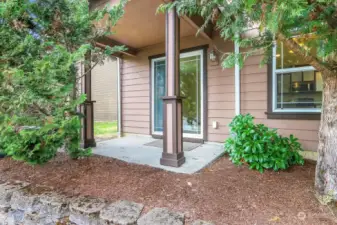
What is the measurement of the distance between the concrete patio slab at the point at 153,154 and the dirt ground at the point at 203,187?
→ 6.9 inches

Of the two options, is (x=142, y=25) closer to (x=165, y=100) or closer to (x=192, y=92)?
(x=192, y=92)

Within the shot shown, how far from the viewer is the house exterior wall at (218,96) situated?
333 cm

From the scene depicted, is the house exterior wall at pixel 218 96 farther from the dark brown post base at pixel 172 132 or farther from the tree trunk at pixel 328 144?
the dark brown post base at pixel 172 132

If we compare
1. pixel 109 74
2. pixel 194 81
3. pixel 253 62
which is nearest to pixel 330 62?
pixel 253 62

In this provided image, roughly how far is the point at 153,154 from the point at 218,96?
1.73 m

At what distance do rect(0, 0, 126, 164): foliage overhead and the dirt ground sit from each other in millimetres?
354

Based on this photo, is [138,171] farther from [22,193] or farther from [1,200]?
[1,200]

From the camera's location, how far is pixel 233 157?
9.48 ft

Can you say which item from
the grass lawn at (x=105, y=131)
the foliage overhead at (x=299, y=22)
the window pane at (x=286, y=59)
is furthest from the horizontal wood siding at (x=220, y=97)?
the grass lawn at (x=105, y=131)

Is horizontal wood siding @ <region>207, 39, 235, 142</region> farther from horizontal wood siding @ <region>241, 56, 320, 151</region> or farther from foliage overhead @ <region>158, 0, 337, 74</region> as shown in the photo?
foliage overhead @ <region>158, 0, 337, 74</region>

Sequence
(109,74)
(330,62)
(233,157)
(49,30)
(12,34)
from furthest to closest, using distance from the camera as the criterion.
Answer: (109,74) → (233,157) → (49,30) → (12,34) → (330,62)

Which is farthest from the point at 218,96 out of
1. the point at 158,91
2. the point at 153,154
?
the point at 153,154

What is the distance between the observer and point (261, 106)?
3543mm

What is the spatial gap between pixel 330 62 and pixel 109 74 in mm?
8535
